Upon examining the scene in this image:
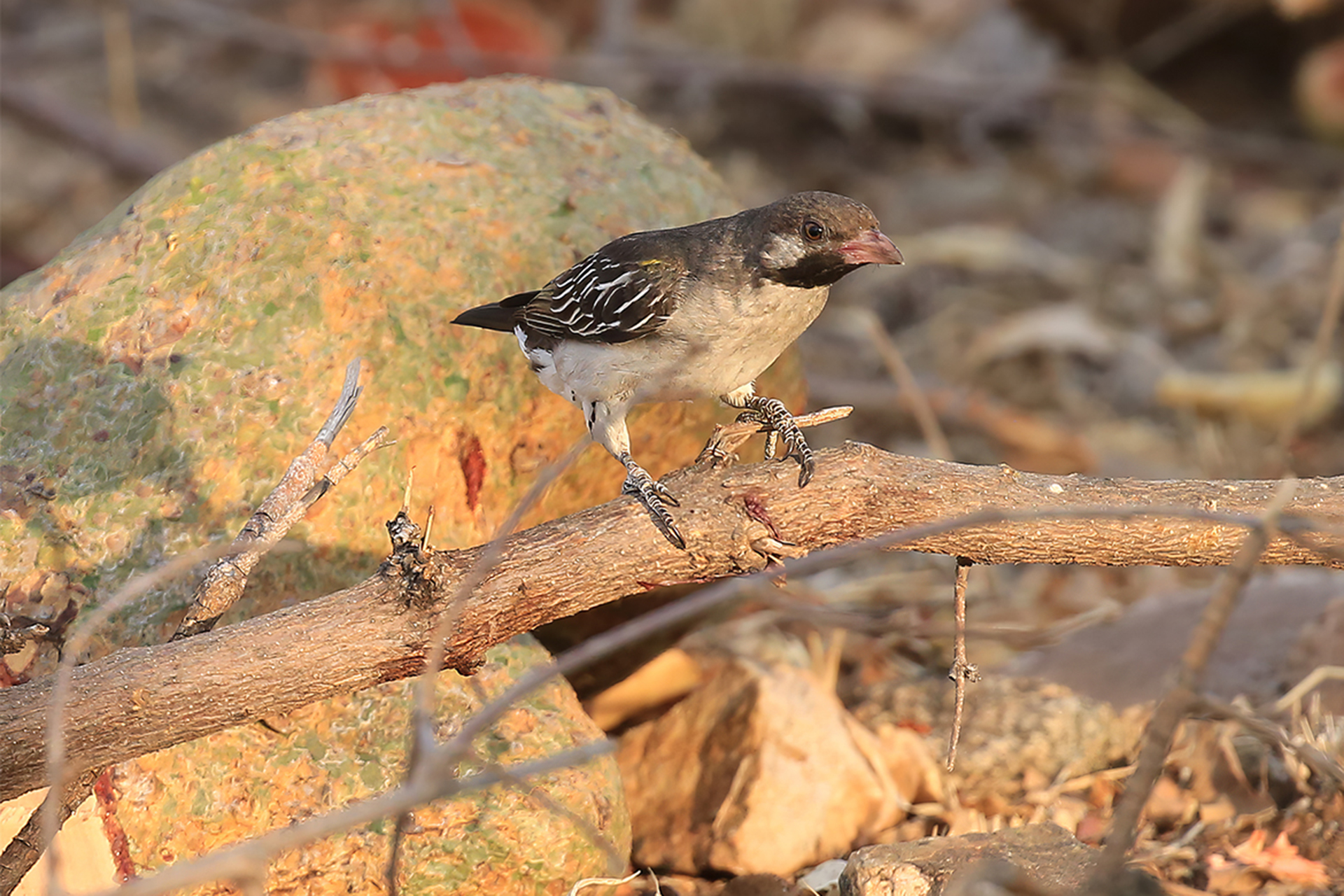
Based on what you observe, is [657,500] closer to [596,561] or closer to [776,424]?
[596,561]

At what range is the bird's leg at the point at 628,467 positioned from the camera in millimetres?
2779


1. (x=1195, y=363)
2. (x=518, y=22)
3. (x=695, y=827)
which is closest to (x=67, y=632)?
(x=695, y=827)

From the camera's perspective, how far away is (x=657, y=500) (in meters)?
2.82

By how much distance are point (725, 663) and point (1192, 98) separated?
261 inches

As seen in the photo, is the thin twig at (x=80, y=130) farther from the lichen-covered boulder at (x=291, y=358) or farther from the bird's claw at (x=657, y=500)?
the bird's claw at (x=657, y=500)

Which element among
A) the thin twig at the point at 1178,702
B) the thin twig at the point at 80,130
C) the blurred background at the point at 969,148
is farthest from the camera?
the thin twig at the point at 80,130

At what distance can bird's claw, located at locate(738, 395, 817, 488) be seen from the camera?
2807 millimetres

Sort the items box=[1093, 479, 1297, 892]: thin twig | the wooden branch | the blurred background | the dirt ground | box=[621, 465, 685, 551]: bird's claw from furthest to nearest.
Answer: the blurred background
the dirt ground
box=[621, 465, 685, 551]: bird's claw
the wooden branch
box=[1093, 479, 1297, 892]: thin twig

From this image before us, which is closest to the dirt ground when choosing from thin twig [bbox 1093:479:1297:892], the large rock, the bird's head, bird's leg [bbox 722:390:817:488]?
the large rock

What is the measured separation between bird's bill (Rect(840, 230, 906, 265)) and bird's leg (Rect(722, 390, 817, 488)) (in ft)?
1.29

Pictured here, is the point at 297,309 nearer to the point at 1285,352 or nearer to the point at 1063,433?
the point at 1063,433

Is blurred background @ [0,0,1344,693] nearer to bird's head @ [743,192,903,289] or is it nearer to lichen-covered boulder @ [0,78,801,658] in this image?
lichen-covered boulder @ [0,78,801,658]

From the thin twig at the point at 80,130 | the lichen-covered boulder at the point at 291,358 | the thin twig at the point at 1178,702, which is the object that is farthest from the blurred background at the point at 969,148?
the thin twig at the point at 1178,702

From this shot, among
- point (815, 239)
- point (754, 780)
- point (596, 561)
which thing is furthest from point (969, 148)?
point (596, 561)
